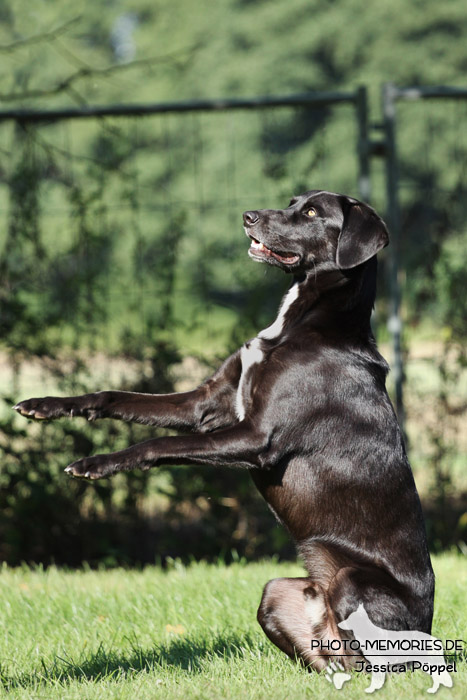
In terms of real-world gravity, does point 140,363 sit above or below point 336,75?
below

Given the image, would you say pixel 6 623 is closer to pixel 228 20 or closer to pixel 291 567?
pixel 291 567

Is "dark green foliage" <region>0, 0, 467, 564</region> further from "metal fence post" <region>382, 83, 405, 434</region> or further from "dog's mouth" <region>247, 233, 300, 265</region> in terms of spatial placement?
"dog's mouth" <region>247, 233, 300, 265</region>

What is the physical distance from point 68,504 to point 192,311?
1.57m

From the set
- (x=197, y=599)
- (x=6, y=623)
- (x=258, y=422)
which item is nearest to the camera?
(x=258, y=422)

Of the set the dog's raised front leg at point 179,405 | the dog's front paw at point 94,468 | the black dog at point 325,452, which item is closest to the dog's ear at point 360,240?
the black dog at point 325,452

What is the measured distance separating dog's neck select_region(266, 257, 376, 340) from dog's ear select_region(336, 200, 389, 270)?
14 centimetres

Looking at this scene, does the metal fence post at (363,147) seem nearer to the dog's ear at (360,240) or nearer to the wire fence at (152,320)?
the wire fence at (152,320)

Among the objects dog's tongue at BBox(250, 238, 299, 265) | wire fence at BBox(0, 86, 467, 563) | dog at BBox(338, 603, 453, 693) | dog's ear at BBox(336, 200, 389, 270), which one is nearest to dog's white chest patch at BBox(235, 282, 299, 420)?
dog's tongue at BBox(250, 238, 299, 265)

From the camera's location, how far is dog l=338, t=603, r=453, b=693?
2924 mm

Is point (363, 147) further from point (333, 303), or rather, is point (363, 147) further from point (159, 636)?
point (159, 636)

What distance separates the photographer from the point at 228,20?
950 inches

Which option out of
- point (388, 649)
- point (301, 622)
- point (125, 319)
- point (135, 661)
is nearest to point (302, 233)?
point (301, 622)

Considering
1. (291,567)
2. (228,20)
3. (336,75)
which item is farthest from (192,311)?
(228,20)

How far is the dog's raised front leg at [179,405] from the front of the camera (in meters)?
3.31
